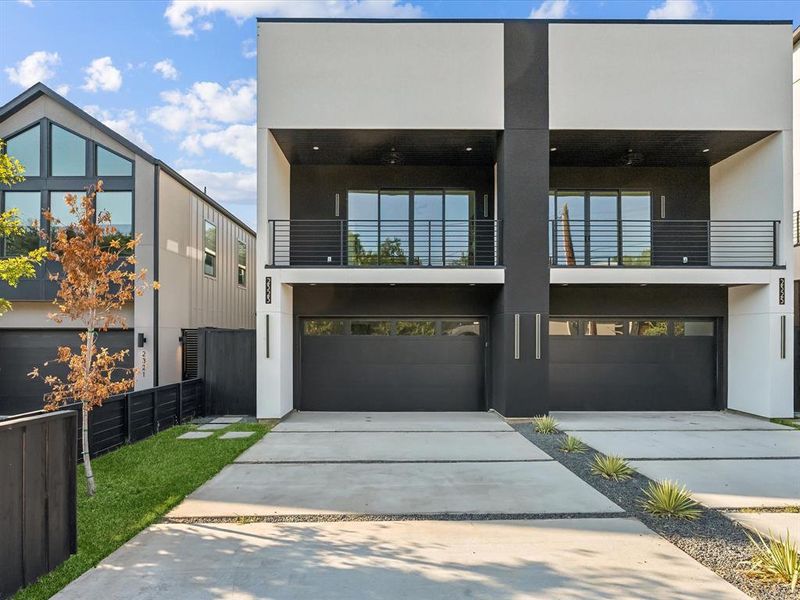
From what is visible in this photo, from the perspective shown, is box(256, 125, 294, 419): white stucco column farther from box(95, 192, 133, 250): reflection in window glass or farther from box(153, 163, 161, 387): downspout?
box(95, 192, 133, 250): reflection in window glass

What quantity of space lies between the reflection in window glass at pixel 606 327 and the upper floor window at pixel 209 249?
10608 millimetres

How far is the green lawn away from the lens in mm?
4070

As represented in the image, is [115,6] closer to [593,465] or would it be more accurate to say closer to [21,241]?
[21,241]

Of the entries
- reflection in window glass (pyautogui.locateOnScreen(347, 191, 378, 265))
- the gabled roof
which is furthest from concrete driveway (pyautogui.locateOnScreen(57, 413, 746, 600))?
the gabled roof

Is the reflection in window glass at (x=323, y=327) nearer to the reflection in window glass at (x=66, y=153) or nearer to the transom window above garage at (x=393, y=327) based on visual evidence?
the transom window above garage at (x=393, y=327)

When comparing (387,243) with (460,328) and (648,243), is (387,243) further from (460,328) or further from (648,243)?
(648,243)

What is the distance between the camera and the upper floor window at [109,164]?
12.1m

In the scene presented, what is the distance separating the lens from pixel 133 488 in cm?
586

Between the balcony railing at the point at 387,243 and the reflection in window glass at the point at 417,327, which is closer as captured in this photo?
the balcony railing at the point at 387,243

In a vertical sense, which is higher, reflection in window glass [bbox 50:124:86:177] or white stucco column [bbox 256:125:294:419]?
reflection in window glass [bbox 50:124:86:177]

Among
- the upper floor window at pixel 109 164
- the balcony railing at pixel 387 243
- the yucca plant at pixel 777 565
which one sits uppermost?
the upper floor window at pixel 109 164

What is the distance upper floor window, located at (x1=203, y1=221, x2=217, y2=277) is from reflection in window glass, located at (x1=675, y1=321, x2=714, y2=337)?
12.7 m

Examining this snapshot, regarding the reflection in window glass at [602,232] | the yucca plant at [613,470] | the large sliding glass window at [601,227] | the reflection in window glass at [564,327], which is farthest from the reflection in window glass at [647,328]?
the yucca plant at [613,470]

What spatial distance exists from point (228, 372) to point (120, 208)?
480cm
